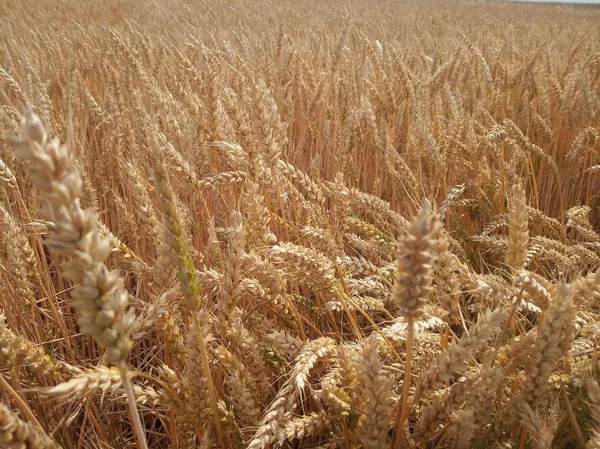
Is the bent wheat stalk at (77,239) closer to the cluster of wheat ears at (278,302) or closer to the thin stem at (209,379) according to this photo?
the cluster of wheat ears at (278,302)

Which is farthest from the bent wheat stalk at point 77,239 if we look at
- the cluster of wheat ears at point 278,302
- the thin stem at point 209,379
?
the thin stem at point 209,379

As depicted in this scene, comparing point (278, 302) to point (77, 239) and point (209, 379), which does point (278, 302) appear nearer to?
point (209, 379)

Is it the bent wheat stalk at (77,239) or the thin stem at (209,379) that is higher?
the bent wheat stalk at (77,239)

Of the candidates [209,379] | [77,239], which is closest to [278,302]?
[209,379]

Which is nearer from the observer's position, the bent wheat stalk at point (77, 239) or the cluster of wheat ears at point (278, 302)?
the bent wheat stalk at point (77, 239)

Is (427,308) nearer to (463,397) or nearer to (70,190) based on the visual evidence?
(463,397)

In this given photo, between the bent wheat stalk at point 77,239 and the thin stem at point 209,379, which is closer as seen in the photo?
the bent wheat stalk at point 77,239

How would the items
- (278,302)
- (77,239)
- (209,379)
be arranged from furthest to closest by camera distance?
(278,302) → (209,379) → (77,239)

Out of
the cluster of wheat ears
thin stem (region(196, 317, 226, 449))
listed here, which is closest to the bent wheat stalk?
the cluster of wheat ears

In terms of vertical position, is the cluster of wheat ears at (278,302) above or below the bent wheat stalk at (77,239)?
below

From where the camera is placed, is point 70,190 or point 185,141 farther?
point 185,141

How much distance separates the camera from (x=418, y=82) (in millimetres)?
2016

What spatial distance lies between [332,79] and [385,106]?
1.44 ft

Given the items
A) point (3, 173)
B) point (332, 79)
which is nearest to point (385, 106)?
point (332, 79)
